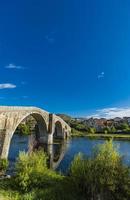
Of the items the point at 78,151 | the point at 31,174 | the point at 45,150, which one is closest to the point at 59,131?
the point at 45,150

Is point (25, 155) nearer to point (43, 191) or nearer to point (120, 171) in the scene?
→ point (43, 191)

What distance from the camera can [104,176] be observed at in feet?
71.5

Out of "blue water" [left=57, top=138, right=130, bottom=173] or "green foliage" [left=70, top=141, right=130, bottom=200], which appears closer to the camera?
"green foliage" [left=70, top=141, right=130, bottom=200]

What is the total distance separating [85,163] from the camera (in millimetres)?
23344

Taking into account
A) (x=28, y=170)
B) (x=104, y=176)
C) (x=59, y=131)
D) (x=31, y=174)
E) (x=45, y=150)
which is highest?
(x=59, y=131)

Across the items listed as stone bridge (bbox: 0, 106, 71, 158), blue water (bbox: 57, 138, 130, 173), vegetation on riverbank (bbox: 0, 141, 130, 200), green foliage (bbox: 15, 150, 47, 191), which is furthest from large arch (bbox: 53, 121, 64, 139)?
vegetation on riverbank (bbox: 0, 141, 130, 200)

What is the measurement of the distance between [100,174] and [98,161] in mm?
1077

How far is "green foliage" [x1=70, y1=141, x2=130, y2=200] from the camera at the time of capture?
21703 millimetres

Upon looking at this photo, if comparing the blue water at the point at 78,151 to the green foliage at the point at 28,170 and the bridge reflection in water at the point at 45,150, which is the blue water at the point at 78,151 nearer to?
the bridge reflection in water at the point at 45,150

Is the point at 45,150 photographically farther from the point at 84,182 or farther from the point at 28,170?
the point at 84,182

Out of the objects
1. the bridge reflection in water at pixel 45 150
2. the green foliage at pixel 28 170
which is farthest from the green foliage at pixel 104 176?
the bridge reflection in water at pixel 45 150

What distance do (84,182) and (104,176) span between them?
1.95 metres

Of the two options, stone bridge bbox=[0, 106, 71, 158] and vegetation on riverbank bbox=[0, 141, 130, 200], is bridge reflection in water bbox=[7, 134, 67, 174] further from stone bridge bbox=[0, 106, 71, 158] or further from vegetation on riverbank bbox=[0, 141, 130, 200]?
vegetation on riverbank bbox=[0, 141, 130, 200]

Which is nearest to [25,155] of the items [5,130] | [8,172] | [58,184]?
[58,184]
